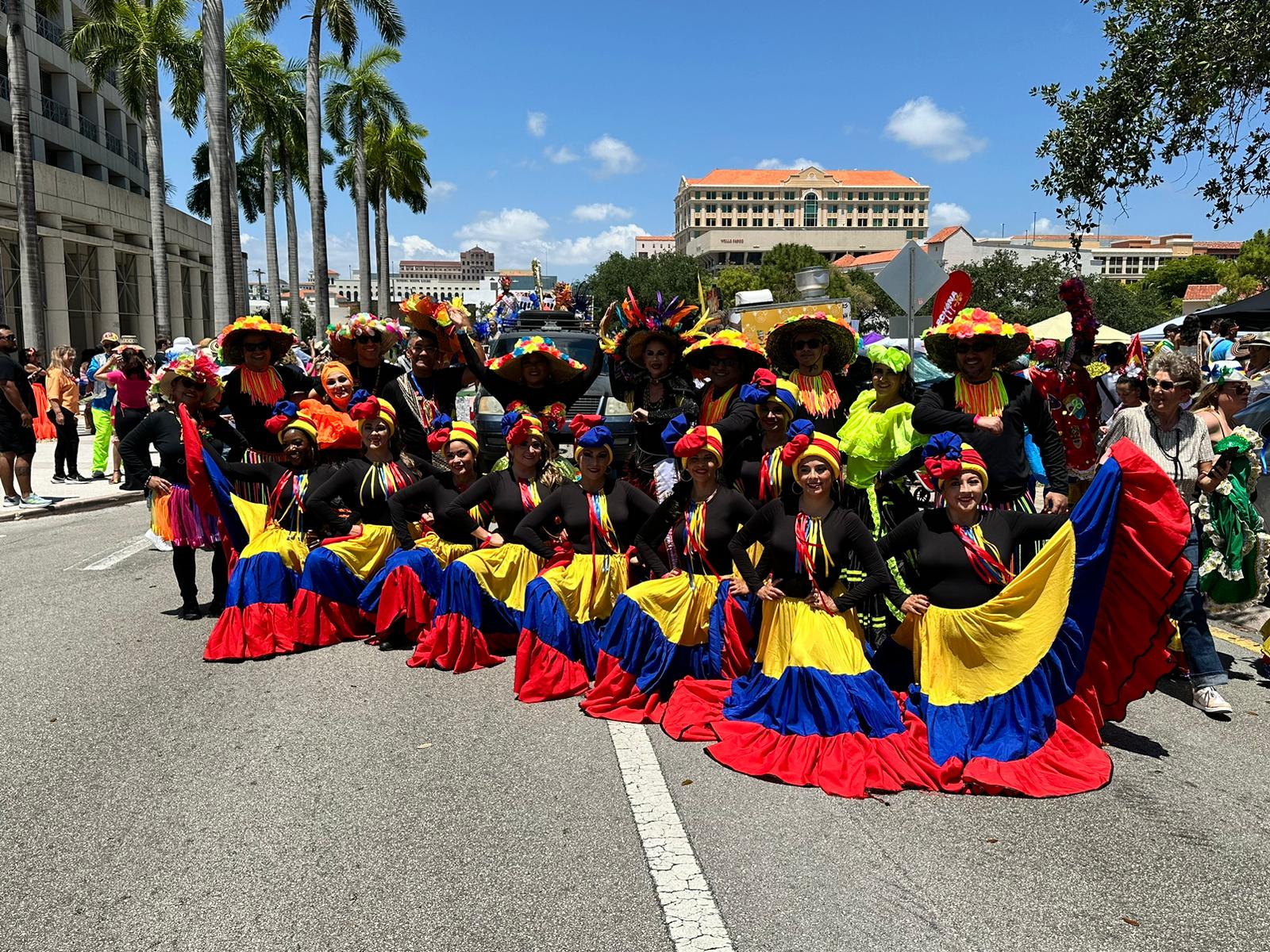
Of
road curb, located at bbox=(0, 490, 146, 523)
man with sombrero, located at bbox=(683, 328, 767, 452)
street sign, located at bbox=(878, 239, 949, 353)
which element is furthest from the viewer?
road curb, located at bbox=(0, 490, 146, 523)

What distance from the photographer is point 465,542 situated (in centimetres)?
592

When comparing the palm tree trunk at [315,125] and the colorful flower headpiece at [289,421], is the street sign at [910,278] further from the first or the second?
the palm tree trunk at [315,125]

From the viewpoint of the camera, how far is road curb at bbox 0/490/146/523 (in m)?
11.3

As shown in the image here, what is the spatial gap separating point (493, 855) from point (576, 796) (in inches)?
21.6

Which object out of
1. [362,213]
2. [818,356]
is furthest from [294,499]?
[362,213]

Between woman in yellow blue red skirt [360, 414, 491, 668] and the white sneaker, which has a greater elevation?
woman in yellow blue red skirt [360, 414, 491, 668]

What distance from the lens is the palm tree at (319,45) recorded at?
2845cm

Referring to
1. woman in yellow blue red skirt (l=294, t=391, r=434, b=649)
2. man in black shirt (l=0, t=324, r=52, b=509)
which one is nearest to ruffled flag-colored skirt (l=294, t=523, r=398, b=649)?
woman in yellow blue red skirt (l=294, t=391, r=434, b=649)

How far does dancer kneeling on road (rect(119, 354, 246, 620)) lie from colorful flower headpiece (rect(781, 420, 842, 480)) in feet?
12.9

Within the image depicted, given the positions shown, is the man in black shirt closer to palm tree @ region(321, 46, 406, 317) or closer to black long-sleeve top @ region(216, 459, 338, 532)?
black long-sleeve top @ region(216, 459, 338, 532)

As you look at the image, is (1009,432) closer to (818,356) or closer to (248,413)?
(818,356)

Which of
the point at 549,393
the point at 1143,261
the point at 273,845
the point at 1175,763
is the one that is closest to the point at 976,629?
the point at 1175,763

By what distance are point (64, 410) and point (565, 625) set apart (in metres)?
11.4

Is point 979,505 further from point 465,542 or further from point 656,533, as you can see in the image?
point 465,542
